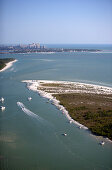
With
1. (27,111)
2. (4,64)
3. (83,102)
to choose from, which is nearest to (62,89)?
(83,102)

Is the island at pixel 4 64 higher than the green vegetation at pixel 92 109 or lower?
higher

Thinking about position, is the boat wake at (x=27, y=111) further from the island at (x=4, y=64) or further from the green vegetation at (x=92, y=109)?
the island at (x=4, y=64)

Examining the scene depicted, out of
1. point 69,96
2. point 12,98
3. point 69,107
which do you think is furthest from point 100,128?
point 12,98

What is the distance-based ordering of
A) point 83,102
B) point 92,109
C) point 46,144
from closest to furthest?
point 46,144 → point 92,109 → point 83,102

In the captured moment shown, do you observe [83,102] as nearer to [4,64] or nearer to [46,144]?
[46,144]

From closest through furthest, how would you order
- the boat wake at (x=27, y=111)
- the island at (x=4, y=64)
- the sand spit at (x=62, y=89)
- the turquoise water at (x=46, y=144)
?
the turquoise water at (x=46, y=144)
the boat wake at (x=27, y=111)
the sand spit at (x=62, y=89)
the island at (x=4, y=64)

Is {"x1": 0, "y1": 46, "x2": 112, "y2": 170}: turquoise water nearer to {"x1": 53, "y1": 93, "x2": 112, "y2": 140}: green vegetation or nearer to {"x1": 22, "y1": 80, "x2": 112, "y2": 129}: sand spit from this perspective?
{"x1": 53, "y1": 93, "x2": 112, "y2": 140}: green vegetation

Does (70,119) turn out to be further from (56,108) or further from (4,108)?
(4,108)

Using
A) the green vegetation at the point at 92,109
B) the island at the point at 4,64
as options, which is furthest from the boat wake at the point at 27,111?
the island at the point at 4,64

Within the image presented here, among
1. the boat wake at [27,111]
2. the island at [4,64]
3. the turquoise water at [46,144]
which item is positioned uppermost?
the island at [4,64]
